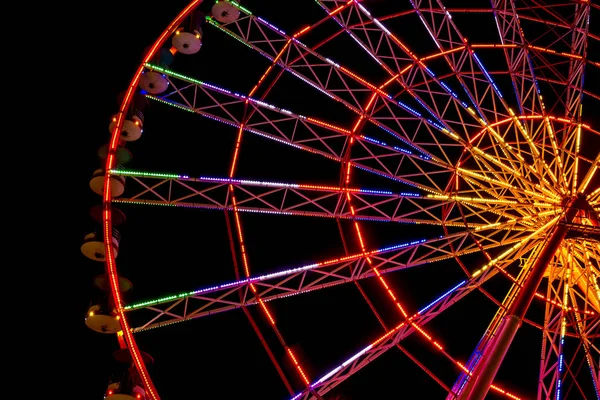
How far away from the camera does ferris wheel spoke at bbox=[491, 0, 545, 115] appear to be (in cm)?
1628

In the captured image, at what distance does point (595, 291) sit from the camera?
1546 centimetres

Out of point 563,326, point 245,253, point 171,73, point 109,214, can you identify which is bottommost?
point 563,326

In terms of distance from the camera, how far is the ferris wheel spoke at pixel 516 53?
641 inches

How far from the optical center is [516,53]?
17047 mm

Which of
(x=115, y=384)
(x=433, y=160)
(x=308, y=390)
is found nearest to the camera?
(x=115, y=384)

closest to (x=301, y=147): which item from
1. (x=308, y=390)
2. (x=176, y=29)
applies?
(x=176, y=29)

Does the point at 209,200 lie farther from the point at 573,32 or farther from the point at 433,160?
the point at 573,32

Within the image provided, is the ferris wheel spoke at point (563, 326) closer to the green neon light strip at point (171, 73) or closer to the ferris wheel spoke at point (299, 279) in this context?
the ferris wheel spoke at point (299, 279)

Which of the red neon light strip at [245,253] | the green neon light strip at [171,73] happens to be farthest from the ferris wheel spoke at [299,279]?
the green neon light strip at [171,73]

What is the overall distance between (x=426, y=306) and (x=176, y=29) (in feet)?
24.5

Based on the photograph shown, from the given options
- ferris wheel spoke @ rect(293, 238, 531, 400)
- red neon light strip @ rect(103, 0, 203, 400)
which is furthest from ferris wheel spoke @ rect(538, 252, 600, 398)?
red neon light strip @ rect(103, 0, 203, 400)

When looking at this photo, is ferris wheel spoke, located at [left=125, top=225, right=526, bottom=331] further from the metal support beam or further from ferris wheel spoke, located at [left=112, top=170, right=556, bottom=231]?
the metal support beam

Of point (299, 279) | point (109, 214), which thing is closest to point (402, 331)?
point (299, 279)

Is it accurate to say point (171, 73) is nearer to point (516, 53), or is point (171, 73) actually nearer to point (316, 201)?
point (316, 201)
